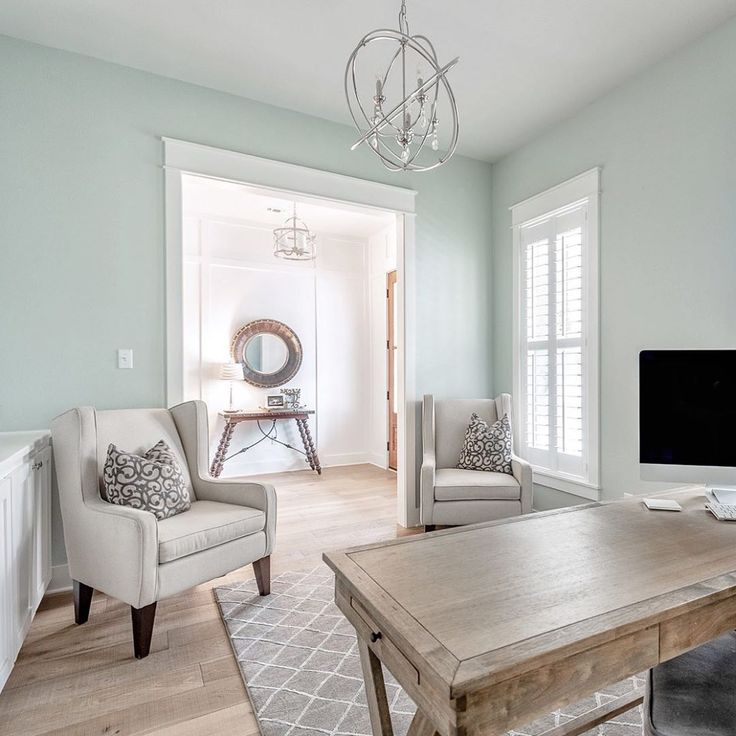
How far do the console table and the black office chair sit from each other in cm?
423

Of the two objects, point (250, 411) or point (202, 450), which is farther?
point (250, 411)

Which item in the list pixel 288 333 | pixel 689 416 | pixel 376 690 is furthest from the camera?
pixel 288 333

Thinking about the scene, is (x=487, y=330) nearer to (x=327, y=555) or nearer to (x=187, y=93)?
(x=187, y=93)

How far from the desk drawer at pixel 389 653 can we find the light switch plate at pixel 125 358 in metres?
2.17

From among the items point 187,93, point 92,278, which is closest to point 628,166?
point 187,93

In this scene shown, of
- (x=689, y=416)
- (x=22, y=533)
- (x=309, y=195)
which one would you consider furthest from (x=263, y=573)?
(x=309, y=195)

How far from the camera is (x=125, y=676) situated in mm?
1827

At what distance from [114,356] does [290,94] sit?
198cm

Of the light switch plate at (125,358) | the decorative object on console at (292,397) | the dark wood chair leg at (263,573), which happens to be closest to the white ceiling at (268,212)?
the decorative object on console at (292,397)

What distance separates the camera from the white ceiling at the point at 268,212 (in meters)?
4.50

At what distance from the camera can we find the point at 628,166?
9.48ft

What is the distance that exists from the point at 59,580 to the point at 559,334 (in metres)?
3.48

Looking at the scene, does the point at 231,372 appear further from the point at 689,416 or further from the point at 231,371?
the point at 689,416

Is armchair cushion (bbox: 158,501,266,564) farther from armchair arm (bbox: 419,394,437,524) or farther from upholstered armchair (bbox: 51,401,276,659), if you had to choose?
armchair arm (bbox: 419,394,437,524)
